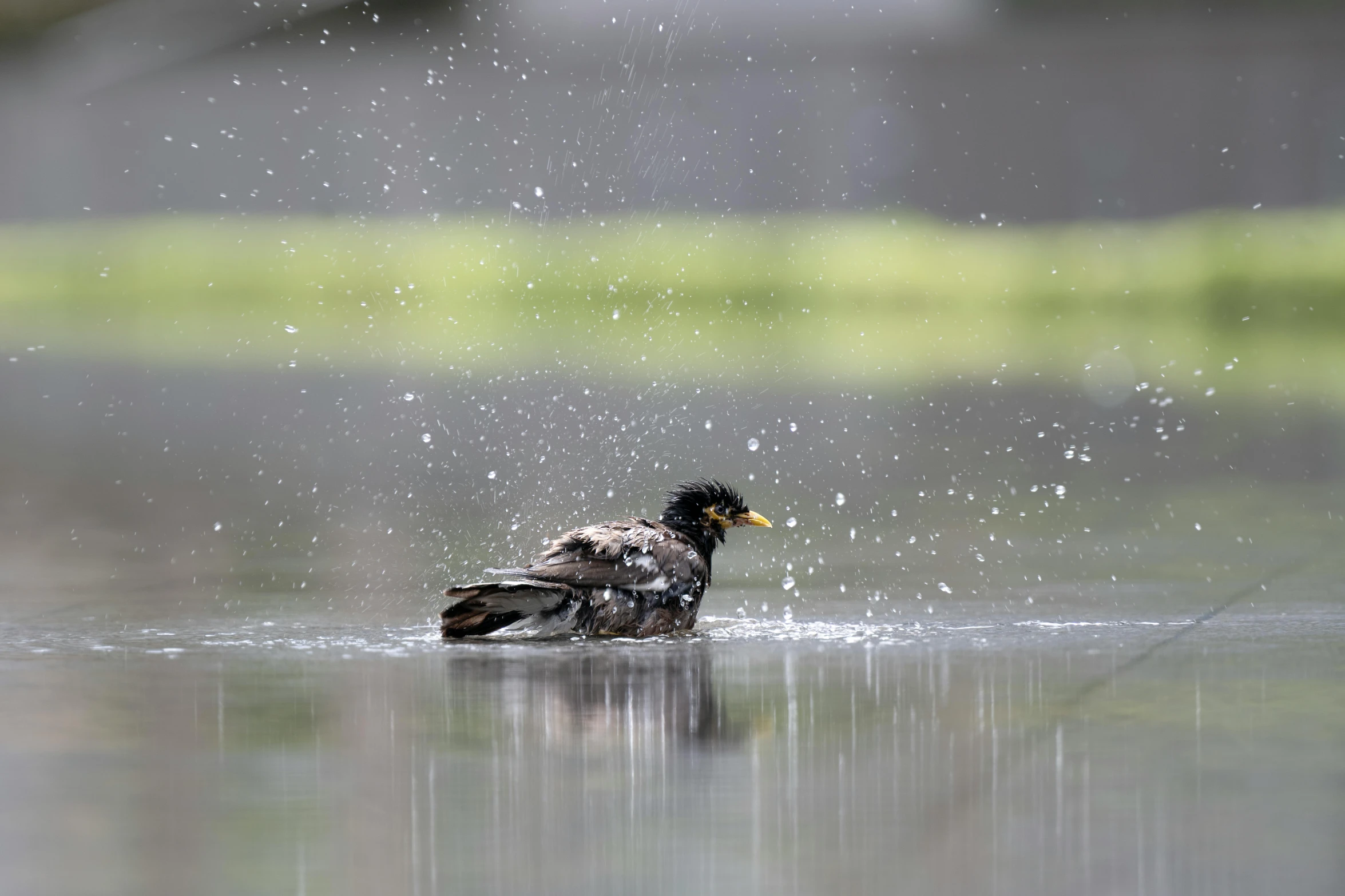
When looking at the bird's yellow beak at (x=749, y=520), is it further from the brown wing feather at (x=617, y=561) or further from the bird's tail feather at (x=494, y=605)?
the bird's tail feather at (x=494, y=605)

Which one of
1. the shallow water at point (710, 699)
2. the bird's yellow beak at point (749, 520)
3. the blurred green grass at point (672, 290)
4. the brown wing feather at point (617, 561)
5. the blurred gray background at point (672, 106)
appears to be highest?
the blurred gray background at point (672, 106)

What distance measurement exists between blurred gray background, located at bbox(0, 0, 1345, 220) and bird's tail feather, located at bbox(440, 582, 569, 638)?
22617 millimetres

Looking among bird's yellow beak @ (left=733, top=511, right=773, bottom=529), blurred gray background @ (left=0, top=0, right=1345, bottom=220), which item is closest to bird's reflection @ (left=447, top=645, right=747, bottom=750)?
bird's yellow beak @ (left=733, top=511, right=773, bottom=529)

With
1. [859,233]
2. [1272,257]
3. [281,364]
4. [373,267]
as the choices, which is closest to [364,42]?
[373,267]

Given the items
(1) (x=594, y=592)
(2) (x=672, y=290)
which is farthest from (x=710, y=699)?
(2) (x=672, y=290)

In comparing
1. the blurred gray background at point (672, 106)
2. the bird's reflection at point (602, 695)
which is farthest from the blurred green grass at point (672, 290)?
the bird's reflection at point (602, 695)

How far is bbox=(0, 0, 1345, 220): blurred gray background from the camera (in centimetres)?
2877

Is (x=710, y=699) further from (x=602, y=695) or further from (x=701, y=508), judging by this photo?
(x=701, y=508)

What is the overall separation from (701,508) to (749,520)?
0.83ft

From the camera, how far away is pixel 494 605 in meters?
6.63

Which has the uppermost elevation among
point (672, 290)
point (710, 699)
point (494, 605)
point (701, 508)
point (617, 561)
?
point (672, 290)

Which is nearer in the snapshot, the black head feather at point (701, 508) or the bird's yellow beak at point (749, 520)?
the black head feather at point (701, 508)

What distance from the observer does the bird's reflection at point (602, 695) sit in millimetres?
5008

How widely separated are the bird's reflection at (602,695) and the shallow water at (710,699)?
20 millimetres
